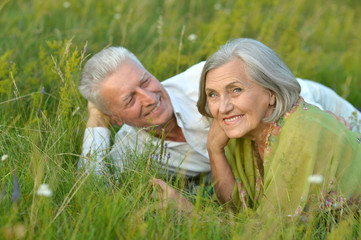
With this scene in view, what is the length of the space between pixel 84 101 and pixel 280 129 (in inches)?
81.0

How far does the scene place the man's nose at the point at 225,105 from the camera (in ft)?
9.81

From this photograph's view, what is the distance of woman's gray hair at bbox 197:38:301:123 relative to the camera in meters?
2.94

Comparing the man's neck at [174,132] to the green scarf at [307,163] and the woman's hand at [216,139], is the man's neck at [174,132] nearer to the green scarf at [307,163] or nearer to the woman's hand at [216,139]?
the woman's hand at [216,139]

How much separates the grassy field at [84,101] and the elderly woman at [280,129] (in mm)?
204

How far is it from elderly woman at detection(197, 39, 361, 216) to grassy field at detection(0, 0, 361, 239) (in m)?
0.20

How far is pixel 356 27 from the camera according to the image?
7707mm

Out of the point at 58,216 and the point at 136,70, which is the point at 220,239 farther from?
the point at 136,70

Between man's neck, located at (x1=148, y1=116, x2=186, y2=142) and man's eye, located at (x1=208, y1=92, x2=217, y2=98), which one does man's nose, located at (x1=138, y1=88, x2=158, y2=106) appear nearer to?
man's neck, located at (x1=148, y1=116, x2=186, y2=142)

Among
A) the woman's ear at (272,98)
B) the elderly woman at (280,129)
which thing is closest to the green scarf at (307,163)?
the elderly woman at (280,129)

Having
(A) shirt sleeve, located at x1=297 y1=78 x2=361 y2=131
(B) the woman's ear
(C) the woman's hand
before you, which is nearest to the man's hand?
(C) the woman's hand

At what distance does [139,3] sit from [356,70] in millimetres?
3244

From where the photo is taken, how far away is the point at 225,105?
3.00 m

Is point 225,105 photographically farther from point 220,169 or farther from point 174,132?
point 174,132

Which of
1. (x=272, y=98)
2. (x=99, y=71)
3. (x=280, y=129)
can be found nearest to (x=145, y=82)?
(x=99, y=71)
